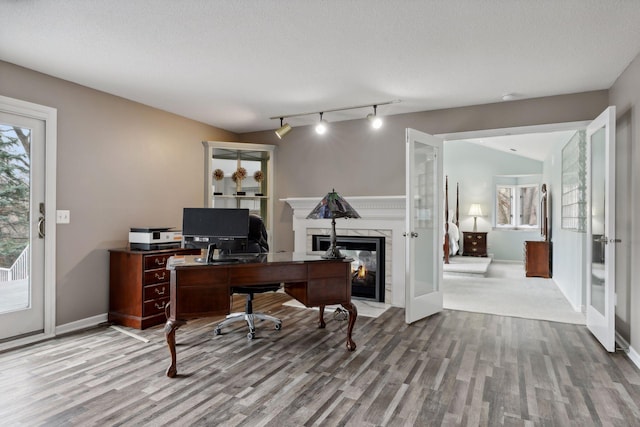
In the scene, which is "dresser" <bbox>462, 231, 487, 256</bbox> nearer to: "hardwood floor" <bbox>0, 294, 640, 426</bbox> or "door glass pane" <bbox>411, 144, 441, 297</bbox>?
"door glass pane" <bbox>411, 144, 441, 297</bbox>

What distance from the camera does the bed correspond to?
26.3 ft

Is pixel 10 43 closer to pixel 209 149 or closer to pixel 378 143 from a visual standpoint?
pixel 209 149

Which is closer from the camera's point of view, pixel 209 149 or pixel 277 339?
pixel 277 339

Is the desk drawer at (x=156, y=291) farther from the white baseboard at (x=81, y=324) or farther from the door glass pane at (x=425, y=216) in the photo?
the door glass pane at (x=425, y=216)

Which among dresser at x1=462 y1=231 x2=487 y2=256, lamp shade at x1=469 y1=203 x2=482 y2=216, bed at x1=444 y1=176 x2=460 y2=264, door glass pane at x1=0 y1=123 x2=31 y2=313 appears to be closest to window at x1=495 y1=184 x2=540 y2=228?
lamp shade at x1=469 y1=203 x2=482 y2=216

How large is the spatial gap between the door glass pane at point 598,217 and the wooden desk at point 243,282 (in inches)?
87.6

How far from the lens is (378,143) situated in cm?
467

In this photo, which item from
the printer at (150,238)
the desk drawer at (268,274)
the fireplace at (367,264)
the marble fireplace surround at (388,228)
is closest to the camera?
the desk drawer at (268,274)

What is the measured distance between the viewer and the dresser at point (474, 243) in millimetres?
8984

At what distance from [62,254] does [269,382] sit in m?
2.39

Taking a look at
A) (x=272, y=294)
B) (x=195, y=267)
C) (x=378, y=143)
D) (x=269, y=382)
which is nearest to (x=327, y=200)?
(x=195, y=267)

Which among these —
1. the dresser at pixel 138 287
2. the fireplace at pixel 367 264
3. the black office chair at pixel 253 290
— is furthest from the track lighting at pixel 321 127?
the dresser at pixel 138 287

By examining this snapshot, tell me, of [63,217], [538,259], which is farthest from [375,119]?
[538,259]

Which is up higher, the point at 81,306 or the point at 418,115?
the point at 418,115
